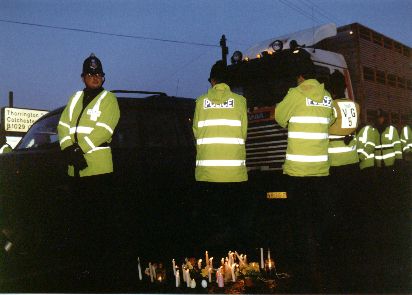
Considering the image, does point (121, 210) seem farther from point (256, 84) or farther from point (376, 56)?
point (376, 56)

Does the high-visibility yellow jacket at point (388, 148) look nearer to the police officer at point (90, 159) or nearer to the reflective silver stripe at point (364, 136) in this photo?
the reflective silver stripe at point (364, 136)

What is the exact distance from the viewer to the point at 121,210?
178 inches

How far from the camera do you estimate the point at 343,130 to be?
558cm

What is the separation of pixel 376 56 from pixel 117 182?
725 centimetres

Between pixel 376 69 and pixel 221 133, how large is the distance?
6558 mm

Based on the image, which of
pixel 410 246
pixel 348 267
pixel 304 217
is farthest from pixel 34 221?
pixel 410 246

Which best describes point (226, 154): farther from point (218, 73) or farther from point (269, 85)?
point (269, 85)

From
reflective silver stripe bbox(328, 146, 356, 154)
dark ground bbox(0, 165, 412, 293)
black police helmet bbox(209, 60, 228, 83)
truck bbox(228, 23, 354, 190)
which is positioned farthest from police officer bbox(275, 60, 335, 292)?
truck bbox(228, 23, 354, 190)

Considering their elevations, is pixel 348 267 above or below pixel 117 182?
below

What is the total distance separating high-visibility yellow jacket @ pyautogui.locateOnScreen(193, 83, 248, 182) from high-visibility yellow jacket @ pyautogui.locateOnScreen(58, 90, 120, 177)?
0.93 m

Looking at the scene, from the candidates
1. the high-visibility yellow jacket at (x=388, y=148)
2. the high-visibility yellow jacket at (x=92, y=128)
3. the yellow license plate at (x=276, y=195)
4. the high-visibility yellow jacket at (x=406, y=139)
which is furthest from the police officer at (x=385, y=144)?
the high-visibility yellow jacket at (x=92, y=128)

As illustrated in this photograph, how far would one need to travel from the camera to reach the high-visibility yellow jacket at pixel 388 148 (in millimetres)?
9891

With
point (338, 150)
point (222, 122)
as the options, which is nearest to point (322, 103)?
point (222, 122)

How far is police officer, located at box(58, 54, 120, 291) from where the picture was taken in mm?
4281
